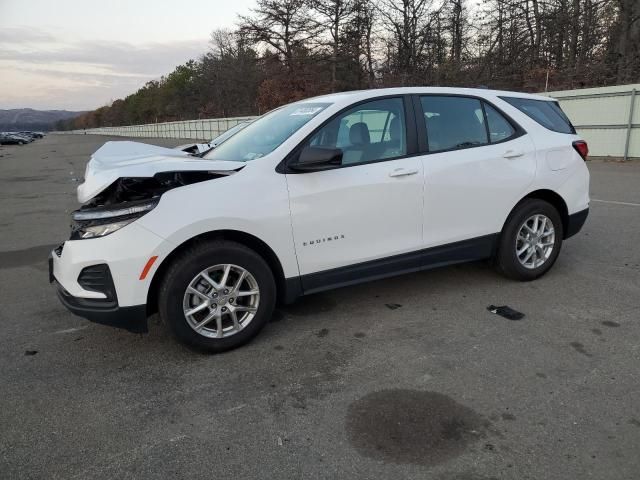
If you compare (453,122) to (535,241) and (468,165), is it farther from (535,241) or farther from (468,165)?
(535,241)

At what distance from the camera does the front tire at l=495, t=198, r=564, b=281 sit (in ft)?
14.5

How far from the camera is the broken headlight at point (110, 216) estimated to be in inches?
121

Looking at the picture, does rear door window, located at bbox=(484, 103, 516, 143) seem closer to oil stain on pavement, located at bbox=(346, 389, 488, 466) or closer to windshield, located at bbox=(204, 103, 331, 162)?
windshield, located at bbox=(204, 103, 331, 162)

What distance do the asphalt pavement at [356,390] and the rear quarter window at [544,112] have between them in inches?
57.2

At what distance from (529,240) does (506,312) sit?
3.03 feet

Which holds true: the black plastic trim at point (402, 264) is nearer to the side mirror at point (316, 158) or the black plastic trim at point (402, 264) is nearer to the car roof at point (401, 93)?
the side mirror at point (316, 158)

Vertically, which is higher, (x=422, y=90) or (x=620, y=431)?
(x=422, y=90)

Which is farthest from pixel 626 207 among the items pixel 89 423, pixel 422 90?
pixel 89 423

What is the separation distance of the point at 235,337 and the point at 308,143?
1.47 m

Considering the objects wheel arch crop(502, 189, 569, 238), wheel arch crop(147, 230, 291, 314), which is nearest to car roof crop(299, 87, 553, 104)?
wheel arch crop(502, 189, 569, 238)

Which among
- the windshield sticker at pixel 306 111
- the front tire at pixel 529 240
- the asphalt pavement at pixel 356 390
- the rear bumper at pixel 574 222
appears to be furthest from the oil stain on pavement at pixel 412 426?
the rear bumper at pixel 574 222

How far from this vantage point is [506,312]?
3.97 meters

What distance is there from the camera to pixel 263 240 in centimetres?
339

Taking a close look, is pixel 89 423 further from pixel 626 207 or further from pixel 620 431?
pixel 626 207
